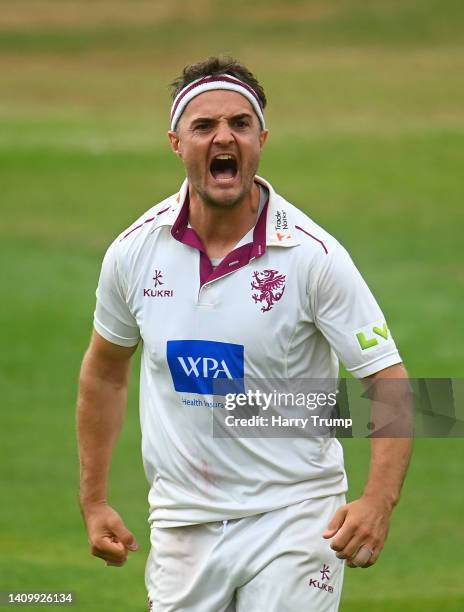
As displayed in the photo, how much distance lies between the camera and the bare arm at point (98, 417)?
6.57m

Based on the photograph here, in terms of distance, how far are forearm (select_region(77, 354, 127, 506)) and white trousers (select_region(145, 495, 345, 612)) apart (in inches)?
18.8

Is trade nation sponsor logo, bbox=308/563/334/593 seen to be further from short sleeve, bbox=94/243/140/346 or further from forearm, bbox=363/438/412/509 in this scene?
short sleeve, bbox=94/243/140/346

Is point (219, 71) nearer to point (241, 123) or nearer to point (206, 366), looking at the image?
point (241, 123)

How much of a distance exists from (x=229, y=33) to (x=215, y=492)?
146 feet

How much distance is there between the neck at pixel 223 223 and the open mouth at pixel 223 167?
11cm

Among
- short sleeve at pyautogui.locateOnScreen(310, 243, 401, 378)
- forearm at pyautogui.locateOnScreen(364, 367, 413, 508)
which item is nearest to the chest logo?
short sleeve at pyautogui.locateOnScreen(310, 243, 401, 378)

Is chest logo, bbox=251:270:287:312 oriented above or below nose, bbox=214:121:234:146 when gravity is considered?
below

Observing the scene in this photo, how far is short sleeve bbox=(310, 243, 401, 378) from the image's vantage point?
5926 mm

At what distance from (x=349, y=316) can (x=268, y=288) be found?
0.32 metres

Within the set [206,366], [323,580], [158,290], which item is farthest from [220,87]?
[323,580]

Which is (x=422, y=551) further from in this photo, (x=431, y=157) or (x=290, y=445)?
(x=431, y=157)

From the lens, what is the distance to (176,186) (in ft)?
99.6

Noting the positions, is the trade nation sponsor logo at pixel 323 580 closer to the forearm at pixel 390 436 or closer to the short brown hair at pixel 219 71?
the forearm at pixel 390 436

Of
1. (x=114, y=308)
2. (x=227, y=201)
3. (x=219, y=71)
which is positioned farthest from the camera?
(x=114, y=308)
